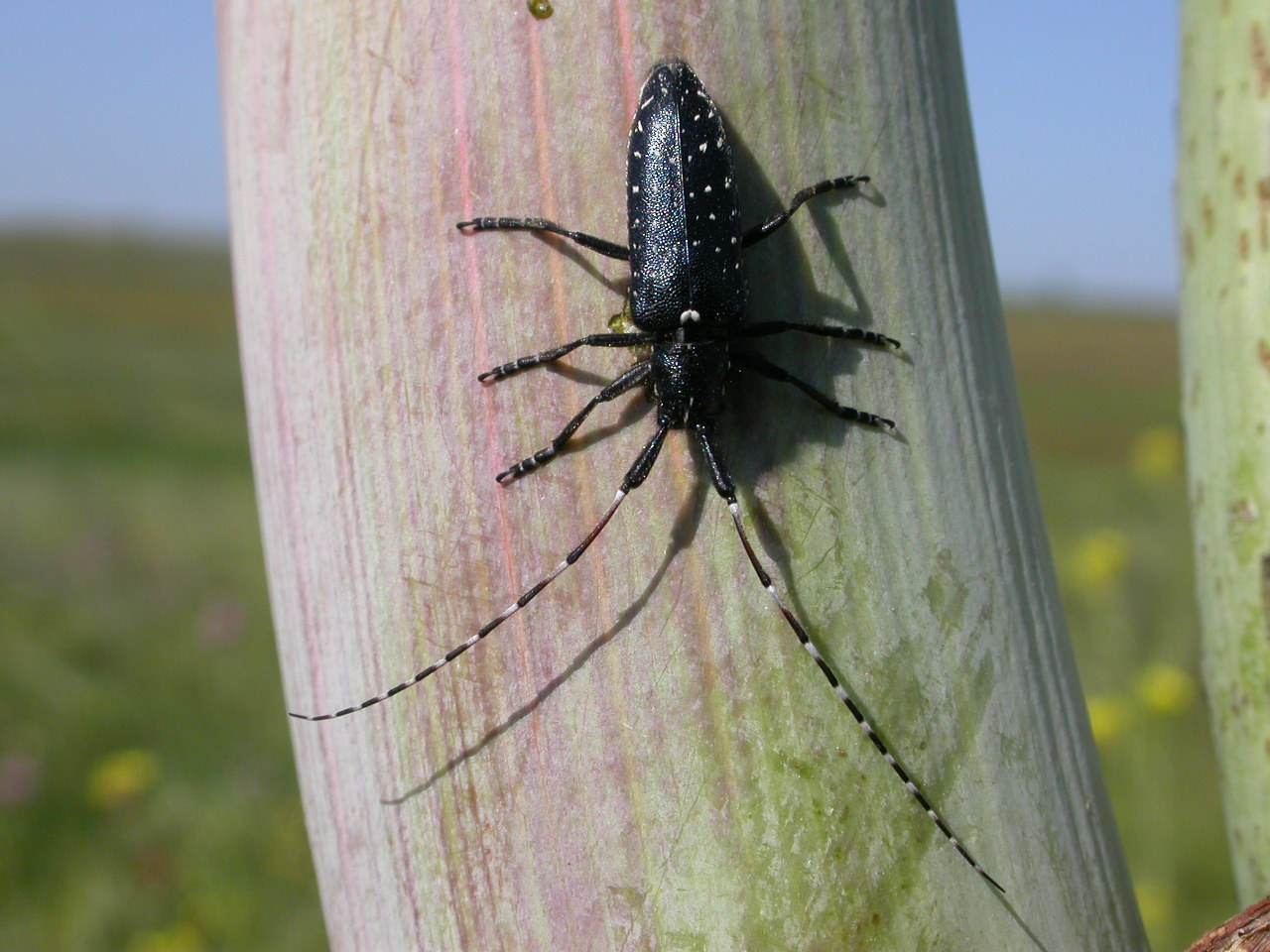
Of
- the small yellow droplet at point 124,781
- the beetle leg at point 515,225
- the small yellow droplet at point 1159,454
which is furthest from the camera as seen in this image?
the small yellow droplet at point 1159,454

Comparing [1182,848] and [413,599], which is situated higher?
[413,599]

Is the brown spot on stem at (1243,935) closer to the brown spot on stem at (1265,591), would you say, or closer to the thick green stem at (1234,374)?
the thick green stem at (1234,374)

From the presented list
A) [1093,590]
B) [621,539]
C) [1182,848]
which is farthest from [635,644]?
[1182,848]

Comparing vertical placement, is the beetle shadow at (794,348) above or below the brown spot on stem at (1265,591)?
above

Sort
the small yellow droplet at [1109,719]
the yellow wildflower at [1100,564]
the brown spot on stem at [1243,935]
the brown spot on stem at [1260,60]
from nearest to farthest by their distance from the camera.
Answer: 1. the brown spot on stem at [1243,935]
2. the brown spot on stem at [1260,60]
3. the small yellow droplet at [1109,719]
4. the yellow wildflower at [1100,564]

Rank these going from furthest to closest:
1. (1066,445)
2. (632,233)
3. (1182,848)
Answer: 1. (1066,445)
2. (1182,848)
3. (632,233)

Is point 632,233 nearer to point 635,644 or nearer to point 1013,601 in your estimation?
point 635,644

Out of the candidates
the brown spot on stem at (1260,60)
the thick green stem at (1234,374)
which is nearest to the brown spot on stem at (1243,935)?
the thick green stem at (1234,374)
